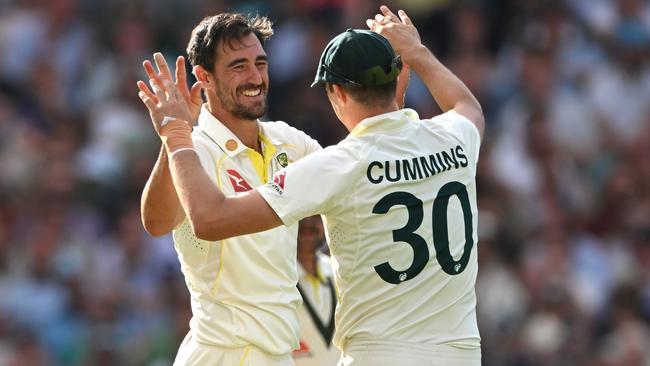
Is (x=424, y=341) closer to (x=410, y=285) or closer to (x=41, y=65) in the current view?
(x=410, y=285)

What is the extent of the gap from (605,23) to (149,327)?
596cm

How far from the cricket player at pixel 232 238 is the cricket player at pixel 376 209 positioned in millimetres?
366

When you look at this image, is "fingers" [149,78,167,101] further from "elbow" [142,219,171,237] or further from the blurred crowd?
the blurred crowd

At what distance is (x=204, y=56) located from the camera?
621cm

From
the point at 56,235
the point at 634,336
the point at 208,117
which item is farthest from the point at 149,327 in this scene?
the point at 208,117

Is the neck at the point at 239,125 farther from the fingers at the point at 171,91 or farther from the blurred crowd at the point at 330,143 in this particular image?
the blurred crowd at the point at 330,143

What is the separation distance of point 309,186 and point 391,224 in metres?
0.38

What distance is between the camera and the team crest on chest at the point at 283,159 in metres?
6.20

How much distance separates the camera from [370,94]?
5.60m

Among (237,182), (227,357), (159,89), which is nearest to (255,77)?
(237,182)

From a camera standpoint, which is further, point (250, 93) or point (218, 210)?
point (250, 93)

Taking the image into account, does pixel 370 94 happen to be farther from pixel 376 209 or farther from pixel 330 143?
pixel 330 143

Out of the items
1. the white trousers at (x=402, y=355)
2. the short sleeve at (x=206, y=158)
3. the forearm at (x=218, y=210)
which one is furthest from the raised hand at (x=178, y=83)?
the white trousers at (x=402, y=355)

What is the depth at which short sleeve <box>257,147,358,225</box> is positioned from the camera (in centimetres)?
537
